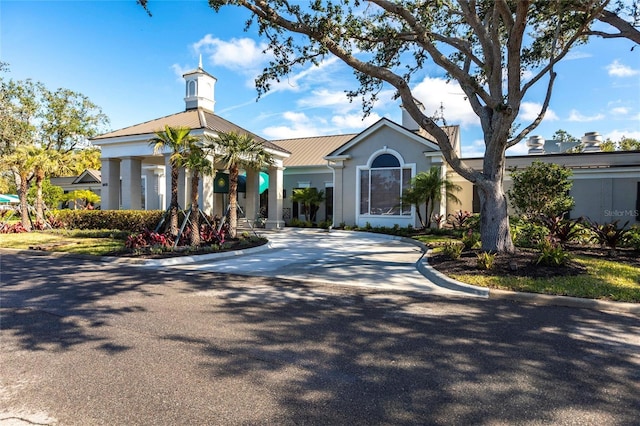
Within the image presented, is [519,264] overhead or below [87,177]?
below

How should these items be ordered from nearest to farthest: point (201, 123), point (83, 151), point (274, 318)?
point (274, 318) < point (201, 123) < point (83, 151)

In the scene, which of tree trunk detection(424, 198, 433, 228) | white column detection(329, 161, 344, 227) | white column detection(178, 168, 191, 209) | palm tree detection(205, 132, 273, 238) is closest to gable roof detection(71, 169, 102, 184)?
white column detection(178, 168, 191, 209)

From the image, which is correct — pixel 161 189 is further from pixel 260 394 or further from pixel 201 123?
pixel 260 394

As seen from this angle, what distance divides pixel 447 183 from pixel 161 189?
21.3 meters

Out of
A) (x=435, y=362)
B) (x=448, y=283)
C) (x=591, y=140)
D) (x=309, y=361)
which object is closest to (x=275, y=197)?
(x=448, y=283)

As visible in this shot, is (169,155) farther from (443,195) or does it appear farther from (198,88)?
(443,195)

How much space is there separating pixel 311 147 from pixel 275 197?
24.5 feet

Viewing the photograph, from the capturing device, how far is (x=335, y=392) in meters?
3.38

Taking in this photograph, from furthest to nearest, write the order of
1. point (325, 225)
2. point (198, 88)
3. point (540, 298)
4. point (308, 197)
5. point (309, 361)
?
point (308, 197)
point (325, 225)
point (198, 88)
point (540, 298)
point (309, 361)

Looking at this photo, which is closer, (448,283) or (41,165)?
(448,283)

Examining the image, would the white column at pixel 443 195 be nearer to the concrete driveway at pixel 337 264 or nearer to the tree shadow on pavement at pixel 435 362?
the concrete driveway at pixel 337 264

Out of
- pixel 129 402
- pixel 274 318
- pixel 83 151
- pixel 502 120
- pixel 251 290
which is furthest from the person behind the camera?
pixel 83 151

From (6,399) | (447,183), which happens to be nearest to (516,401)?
(6,399)

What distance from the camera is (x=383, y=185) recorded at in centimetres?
2086
